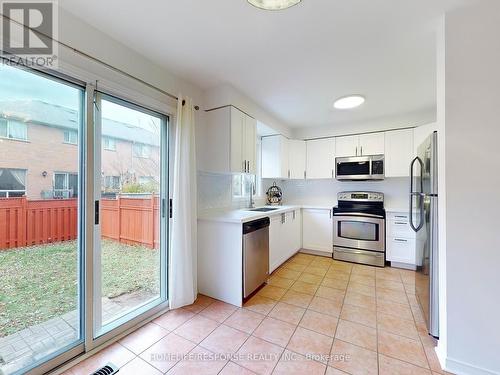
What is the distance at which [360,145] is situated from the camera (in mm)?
3719

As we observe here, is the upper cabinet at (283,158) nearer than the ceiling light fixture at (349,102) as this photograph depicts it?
No

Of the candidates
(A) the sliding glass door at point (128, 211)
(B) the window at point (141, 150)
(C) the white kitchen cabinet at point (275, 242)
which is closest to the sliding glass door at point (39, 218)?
(A) the sliding glass door at point (128, 211)

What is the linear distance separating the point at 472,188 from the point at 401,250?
233 centimetres

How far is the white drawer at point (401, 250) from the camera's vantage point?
3240 mm

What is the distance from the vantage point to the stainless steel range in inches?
134

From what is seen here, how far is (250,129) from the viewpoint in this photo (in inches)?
115

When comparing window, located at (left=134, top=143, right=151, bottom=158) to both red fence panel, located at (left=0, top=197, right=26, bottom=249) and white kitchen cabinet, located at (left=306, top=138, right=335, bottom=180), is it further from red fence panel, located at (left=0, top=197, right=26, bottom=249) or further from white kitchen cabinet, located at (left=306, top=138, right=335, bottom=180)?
white kitchen cabinet, located at (left=306, top=138, right=335, bottom=180)

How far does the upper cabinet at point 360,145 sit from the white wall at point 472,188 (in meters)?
Result: 2.30

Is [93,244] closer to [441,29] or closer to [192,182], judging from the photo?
[192,182]

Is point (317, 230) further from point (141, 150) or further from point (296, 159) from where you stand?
point (141, 150)

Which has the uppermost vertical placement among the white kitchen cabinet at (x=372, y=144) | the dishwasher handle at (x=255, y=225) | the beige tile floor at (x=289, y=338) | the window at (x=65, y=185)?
the white kitchen cabinet at (x=372, y=144)

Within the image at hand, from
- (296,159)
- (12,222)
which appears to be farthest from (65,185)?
(296,159)

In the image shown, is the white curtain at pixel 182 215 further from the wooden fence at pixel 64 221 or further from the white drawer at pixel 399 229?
the white drawer at pixel 399 229

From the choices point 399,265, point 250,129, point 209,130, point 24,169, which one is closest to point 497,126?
point 250,129
